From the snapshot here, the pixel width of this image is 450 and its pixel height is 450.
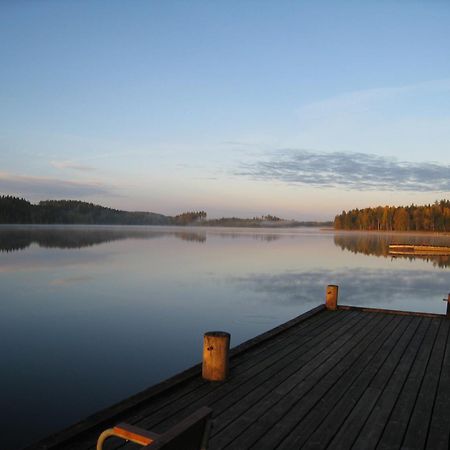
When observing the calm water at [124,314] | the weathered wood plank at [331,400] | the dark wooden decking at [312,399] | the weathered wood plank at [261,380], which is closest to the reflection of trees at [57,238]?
the calm water at [124,314]

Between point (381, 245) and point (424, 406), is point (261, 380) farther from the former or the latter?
point (381, 245)

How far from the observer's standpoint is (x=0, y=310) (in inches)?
523

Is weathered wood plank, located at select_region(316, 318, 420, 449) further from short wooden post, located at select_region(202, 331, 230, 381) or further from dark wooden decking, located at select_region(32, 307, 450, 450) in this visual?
short wooden post, located at select_region(202, 331, 230, 381)

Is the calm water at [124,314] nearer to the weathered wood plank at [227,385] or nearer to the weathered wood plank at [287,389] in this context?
the weathered wood plank at [227,385]

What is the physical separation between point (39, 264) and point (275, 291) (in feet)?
55.1

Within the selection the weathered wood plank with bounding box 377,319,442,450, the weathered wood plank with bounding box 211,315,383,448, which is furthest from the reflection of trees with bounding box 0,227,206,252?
the weathered wood plank with bounding box 377,319,442,450

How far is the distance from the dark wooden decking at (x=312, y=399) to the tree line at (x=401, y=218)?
136132 millimetres

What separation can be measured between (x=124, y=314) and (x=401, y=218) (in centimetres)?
14279

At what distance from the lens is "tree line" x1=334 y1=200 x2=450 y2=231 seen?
425 feet

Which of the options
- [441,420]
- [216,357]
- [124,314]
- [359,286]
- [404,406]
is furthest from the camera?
[359,286]

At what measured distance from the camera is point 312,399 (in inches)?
195

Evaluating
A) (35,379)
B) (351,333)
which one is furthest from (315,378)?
(35,379)

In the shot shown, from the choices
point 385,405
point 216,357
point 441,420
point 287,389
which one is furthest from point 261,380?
point 441,420

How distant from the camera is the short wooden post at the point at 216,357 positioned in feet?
17.9
